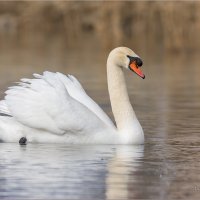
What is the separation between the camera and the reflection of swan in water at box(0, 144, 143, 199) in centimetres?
895

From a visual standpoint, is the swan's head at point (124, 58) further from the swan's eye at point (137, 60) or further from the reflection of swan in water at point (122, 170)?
the reflection of swan in water at point (122, 170)

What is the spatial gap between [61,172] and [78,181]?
532mm

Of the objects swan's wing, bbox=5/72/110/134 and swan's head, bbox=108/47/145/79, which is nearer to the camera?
swan's wing, bbox=5/72/110/134

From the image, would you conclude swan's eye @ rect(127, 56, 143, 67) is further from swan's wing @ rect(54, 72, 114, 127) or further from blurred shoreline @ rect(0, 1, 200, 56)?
blurred shoreline @ rect(0, 1, 200, 56)

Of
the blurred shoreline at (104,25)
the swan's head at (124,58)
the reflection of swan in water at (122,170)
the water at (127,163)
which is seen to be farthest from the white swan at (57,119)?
the blurred shoreline at (104,25)

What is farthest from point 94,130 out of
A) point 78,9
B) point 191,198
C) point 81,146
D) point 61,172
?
point 78,9

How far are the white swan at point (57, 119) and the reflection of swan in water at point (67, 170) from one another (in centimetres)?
19

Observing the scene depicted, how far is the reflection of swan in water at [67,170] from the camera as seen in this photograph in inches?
353

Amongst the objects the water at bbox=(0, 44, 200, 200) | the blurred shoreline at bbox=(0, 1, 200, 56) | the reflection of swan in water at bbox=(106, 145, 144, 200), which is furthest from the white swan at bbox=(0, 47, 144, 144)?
the blurred shoreline at bbox=(0, 1, 200, 56)

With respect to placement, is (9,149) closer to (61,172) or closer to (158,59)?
(61,172)

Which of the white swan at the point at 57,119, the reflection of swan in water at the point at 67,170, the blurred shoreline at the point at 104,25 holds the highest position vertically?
the blurred shoreline at the point at 104,25

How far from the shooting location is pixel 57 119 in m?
11.9

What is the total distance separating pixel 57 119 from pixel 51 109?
12 centimetres

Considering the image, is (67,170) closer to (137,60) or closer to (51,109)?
(51,109)
